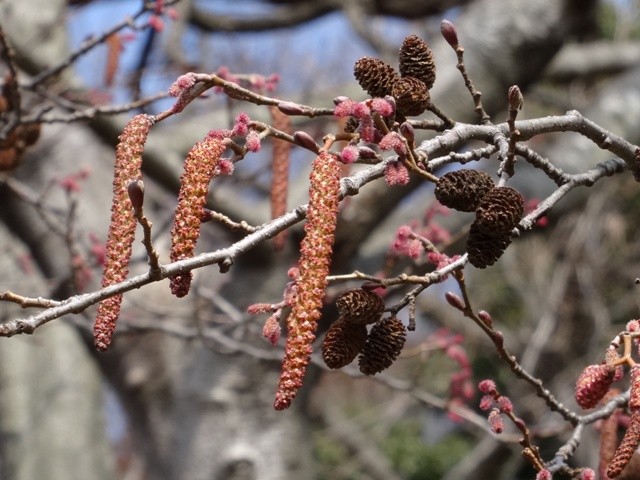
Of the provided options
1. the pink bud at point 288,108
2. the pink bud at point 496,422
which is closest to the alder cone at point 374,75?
the pink bud at point 288,108

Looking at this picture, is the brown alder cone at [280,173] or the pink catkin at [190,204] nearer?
the pink catkin at [190,204]

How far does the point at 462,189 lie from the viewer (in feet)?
3.67

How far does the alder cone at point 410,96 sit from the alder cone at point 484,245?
201 millimetres

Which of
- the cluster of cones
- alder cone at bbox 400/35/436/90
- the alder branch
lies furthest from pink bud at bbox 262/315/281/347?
alder cone at bbox 400/35/436/90

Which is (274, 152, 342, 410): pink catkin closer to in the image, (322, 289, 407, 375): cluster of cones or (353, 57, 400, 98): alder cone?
(322, 289, 407, 375): cluster of cones

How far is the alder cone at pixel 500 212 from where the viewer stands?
1.05 meters

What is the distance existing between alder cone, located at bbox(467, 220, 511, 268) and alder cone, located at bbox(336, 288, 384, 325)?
0.47ft

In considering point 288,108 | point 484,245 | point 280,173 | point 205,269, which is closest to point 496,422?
point 484,245

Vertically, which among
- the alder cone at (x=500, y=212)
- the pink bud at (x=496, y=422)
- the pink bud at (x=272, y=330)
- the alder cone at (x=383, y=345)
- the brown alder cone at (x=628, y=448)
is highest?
the pink bud at (x=272, y=330)

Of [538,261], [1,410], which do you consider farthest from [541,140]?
[1,410]

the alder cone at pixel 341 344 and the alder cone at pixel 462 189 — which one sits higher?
the alder cone at pixel 462 189

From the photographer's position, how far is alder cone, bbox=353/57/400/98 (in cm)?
120

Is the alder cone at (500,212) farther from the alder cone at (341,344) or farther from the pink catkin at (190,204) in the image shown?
the pink catkin at (190,204)

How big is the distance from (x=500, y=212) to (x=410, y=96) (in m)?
0.23
